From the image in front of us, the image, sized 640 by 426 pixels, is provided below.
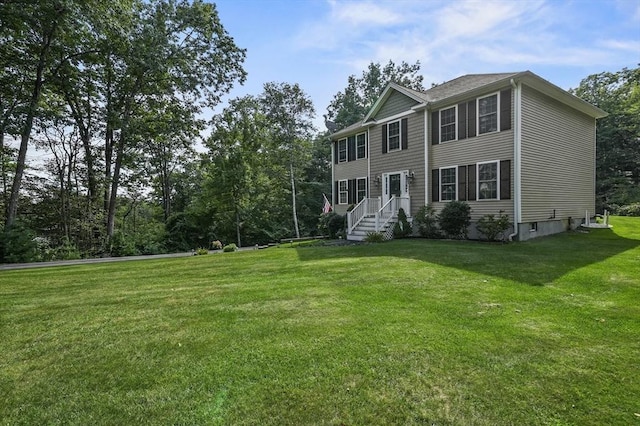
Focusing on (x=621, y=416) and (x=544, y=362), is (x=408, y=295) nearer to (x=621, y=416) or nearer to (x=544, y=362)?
(x=544, y=362)

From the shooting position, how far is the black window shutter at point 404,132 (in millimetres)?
13961

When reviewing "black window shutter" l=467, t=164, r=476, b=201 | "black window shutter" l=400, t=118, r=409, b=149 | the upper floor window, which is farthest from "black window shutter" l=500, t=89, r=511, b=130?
"black window shutter" l=400, t=118, r=409, b=149

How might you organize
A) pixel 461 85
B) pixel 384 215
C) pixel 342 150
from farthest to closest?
pixel 342 150 → pixel 384 215 → pixel 461 85

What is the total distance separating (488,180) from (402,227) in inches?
137

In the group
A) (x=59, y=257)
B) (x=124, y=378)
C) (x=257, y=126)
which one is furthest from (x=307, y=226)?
(x=124, y=378)

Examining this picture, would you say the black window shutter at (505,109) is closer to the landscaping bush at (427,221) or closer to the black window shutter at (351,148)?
the landscaping bush at (427,221)

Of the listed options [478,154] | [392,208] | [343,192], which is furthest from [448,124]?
[343,192]

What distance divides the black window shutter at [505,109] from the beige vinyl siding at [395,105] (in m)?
3.49

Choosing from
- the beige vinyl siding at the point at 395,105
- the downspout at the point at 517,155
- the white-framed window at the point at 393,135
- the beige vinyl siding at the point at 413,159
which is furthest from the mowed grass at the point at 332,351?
the beige vinyl siding at the point at 395,105

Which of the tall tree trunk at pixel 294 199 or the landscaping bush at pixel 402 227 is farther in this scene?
the tall tree trunk at pixel 294 199

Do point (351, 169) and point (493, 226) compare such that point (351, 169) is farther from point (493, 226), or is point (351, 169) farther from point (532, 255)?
point (532, 255)

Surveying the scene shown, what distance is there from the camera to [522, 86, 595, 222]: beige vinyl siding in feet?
35.7

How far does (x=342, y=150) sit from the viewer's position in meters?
18.2

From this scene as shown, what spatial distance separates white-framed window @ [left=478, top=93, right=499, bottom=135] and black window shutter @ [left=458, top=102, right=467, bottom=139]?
20.0 inches
